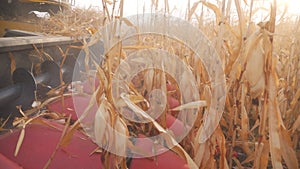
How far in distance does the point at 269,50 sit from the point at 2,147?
1.66 ft

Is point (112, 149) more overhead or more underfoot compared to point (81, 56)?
more underfoot

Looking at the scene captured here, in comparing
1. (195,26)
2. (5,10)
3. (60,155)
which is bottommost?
(60,155)

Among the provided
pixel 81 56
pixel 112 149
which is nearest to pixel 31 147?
pixel 112 149

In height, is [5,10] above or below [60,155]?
above

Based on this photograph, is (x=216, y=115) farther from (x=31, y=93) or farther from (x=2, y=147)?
(x=31, y=93)

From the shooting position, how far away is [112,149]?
452 millimetres

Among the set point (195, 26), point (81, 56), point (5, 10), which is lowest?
point (81, 56)

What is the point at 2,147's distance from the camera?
54 centimetres

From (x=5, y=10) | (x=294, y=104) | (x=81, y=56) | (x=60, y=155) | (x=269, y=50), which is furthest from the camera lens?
(x=5, y=10)

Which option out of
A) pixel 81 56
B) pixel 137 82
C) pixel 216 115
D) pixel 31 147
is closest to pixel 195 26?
pixel 137 82

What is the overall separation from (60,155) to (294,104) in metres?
0.53

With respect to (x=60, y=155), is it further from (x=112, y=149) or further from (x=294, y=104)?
(x=294, y=104)

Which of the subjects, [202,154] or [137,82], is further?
[137,82]

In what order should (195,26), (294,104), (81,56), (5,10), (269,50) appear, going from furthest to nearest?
(5,10), (81,56), (195,26), (294,104), (269,50)
